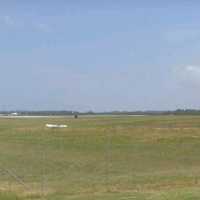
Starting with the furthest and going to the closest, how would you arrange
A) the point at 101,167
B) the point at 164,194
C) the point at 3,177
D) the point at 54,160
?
the point at 54,160, the point at 101,167, the point at 3,177, the point at 164,194

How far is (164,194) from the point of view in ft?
57.6

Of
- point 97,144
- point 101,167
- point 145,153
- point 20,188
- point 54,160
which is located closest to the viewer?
point 20,188

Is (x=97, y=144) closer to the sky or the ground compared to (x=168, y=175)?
closer to the sky

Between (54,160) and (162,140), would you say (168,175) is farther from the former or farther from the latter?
(162,140)

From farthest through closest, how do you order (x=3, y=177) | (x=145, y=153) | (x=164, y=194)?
(x=145, y=153) → (x=3, y=177) → (x=164, y=194)

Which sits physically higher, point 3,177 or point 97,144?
point 97,144

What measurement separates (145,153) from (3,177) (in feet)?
46.1

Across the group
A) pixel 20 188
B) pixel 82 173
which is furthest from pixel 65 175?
pixel 20 188

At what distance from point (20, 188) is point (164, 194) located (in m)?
5.64

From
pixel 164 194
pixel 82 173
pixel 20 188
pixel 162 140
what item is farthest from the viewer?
pixel 162 140

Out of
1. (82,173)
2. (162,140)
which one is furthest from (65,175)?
(162,140)

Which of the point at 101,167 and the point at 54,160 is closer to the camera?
the point at 101,167

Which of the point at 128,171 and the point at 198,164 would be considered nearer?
the point at 128,171

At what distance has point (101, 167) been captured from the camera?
3056 centimetres
